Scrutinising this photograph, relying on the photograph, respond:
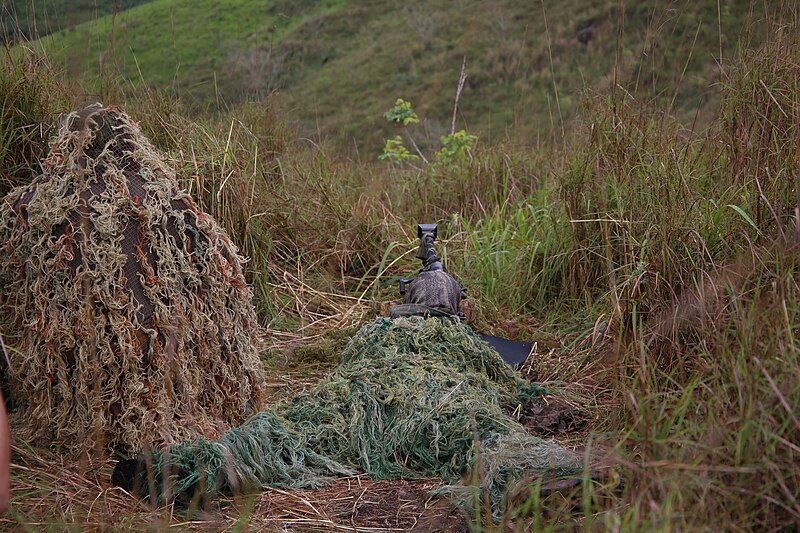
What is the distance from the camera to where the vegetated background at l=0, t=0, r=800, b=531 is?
1.71 m

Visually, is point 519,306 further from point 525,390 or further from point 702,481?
point 702,481

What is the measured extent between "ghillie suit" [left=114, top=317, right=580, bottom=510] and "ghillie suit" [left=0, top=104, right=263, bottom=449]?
0.25 m

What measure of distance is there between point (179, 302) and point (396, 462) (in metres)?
0.91

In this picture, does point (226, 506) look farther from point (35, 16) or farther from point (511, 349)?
point (35, 16)

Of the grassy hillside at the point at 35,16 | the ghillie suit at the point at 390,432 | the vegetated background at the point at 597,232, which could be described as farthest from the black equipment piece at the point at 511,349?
the grassy hillside at the point at 35,16

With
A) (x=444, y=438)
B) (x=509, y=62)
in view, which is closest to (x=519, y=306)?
(x=444, y=438)

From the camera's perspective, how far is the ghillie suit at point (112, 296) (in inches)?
99.4

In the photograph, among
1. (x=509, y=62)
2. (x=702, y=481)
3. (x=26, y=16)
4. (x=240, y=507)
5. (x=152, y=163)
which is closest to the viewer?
(x=702, y=481)

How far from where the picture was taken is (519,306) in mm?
4207

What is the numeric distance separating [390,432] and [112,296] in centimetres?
103

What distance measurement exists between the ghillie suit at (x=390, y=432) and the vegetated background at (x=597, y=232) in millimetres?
204

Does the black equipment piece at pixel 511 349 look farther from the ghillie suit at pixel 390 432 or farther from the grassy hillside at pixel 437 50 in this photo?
the grassy hillside at pixel 437 50

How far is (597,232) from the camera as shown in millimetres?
3861

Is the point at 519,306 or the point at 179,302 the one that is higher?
the point at 179,302
